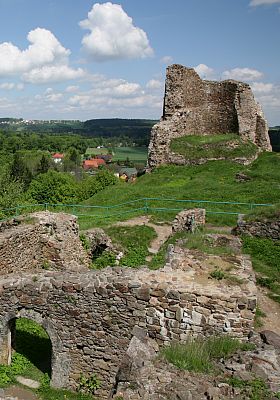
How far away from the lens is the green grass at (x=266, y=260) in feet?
36.8

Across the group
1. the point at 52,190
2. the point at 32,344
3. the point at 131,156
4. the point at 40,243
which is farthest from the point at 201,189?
the point at 131,156

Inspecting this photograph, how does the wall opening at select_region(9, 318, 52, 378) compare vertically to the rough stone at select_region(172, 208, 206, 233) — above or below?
below

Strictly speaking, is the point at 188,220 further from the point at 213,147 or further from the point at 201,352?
the point at 213,147

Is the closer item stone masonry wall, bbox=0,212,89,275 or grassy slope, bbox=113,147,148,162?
stone masonry wall, bbox=0,212,89,275

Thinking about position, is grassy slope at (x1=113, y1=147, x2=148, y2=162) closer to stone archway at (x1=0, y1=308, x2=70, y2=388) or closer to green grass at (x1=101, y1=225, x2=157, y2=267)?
green grass at (x1=101, y1=225, x2=157, y2=267)

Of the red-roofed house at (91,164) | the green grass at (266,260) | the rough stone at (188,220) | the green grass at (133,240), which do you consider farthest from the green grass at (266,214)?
the red-roofed house at (91,164)

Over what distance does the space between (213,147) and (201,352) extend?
804 inches

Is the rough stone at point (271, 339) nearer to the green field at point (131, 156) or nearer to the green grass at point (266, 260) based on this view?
the green grass at point (266, 260)

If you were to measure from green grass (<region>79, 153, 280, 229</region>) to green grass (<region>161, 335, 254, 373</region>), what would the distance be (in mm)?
9952

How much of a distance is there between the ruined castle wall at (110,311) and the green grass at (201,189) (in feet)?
29.3

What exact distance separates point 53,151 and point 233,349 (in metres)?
161

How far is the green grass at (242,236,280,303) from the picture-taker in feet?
36.8

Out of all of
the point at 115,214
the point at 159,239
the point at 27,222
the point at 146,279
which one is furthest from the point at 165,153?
the point at 146,279

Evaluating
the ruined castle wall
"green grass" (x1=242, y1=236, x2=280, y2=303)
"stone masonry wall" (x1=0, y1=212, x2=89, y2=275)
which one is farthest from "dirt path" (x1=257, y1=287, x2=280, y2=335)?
"stone masonry wall" (x1=0, y1=212, x2=89, y2=275)
